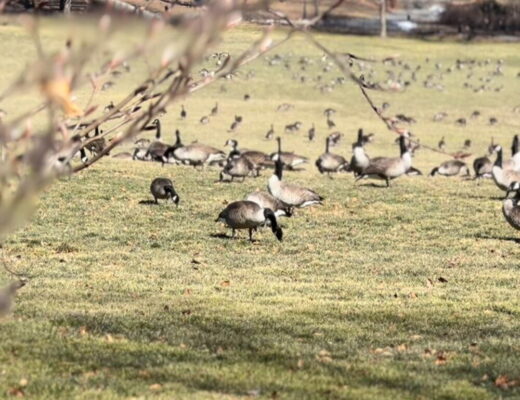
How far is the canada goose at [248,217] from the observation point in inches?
796

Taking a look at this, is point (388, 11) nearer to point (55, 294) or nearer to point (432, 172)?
point (432, 172)

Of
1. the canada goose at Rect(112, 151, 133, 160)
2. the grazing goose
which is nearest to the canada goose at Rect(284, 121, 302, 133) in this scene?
the grazing goose

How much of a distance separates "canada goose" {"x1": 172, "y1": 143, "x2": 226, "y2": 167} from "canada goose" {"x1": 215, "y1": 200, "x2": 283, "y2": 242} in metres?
13.8

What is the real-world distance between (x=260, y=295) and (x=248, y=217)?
206 inches

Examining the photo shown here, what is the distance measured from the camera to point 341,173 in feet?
124

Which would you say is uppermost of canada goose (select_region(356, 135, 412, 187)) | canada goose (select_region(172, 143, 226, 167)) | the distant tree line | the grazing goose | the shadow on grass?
the distant tree line

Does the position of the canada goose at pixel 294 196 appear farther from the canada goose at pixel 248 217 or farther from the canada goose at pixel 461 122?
the canada goose at pixel 461 122

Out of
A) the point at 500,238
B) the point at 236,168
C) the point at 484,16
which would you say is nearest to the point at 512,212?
the point at 500,238

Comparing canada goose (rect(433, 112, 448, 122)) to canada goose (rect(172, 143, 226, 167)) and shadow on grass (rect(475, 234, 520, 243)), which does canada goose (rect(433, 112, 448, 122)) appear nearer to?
canada goose (rect(172, 143, 226, 167))

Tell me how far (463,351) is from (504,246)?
10.1 metres

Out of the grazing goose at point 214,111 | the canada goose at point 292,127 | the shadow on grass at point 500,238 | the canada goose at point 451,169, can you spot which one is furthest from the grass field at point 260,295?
the grazing goose at point 214,111

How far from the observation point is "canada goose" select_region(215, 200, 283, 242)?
20.2m

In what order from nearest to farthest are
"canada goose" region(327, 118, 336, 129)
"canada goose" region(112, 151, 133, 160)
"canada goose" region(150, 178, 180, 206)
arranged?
"canada goose" region(150, 178, 180, 206) → "canada goose" region(112, 151, 133, 160) → "canada goose" region(327, 118, 336, 129)

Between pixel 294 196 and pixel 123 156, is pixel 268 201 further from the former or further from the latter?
pixel 123 156
